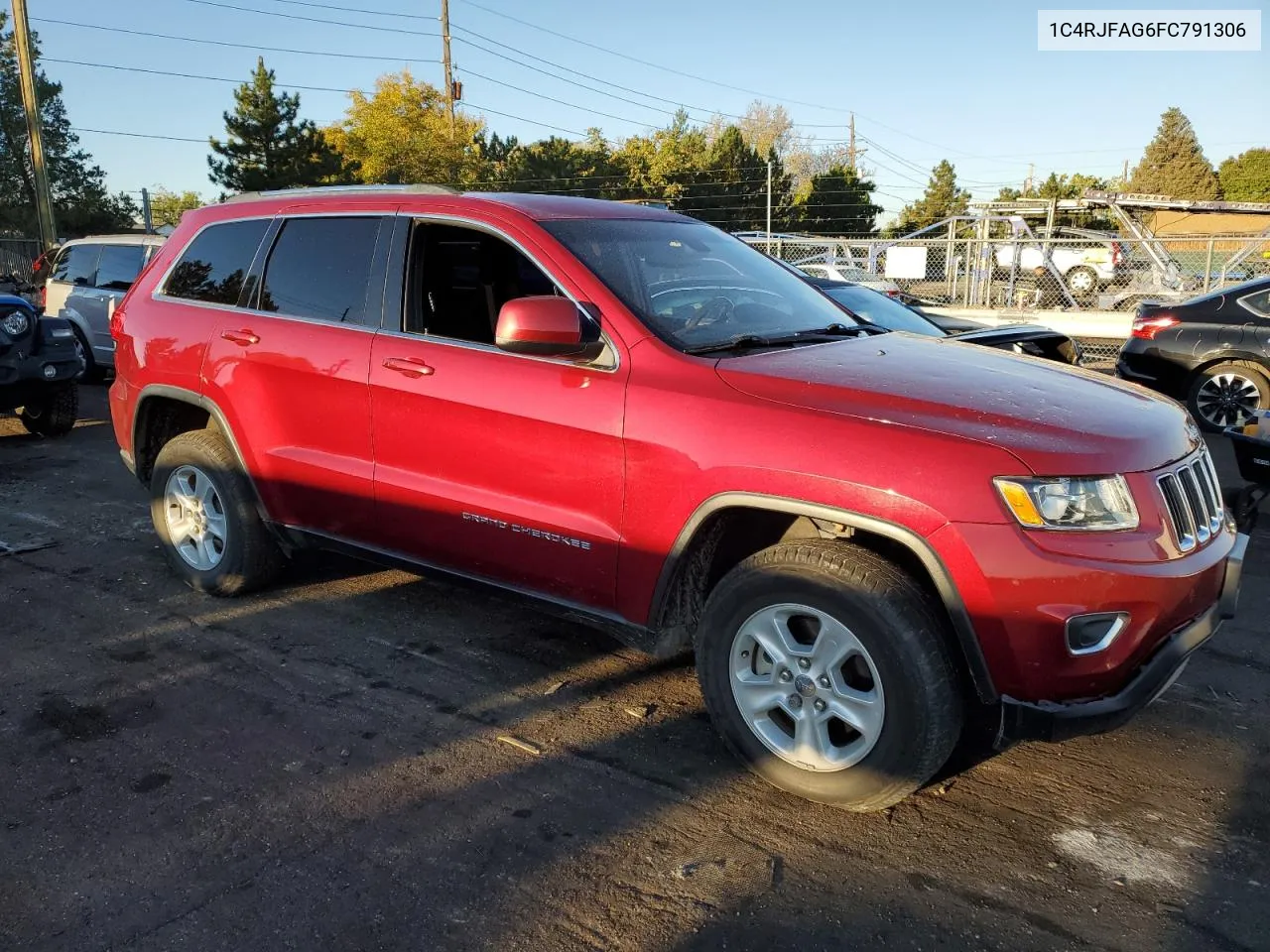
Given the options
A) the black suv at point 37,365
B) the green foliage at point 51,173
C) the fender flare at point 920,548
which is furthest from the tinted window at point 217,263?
the green foliage at point 51,173

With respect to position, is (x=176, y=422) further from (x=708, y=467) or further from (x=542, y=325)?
(x=708, y=467)

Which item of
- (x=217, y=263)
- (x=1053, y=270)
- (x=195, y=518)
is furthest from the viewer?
(x=1053, y=270)

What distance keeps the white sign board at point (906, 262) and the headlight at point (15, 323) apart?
13.5 m

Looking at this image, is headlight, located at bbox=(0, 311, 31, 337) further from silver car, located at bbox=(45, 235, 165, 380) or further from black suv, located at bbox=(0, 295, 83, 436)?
silver car, located at bbox=(45, 235, 165, 380)

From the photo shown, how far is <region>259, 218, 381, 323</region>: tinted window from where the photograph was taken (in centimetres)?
416

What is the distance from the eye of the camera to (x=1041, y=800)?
3172 millimetres

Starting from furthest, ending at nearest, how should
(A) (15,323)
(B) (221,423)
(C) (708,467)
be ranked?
(A) (15,323) → (B) (221,423) → (C) (708,467)

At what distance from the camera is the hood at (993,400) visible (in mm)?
2756

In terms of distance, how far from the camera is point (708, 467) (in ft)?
10.2

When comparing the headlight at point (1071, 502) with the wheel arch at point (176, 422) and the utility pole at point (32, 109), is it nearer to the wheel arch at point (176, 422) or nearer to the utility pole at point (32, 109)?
the wheel arch at point (176, 422)

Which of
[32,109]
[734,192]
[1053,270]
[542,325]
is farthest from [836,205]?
[542,325]

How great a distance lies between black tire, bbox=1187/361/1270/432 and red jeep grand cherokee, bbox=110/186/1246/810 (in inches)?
261

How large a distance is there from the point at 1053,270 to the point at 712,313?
1399cm

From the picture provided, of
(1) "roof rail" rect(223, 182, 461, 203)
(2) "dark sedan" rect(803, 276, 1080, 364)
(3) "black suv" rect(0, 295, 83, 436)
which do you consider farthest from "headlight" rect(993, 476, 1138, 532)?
(3) "black suv" rect(0, 295, 83, 436)
